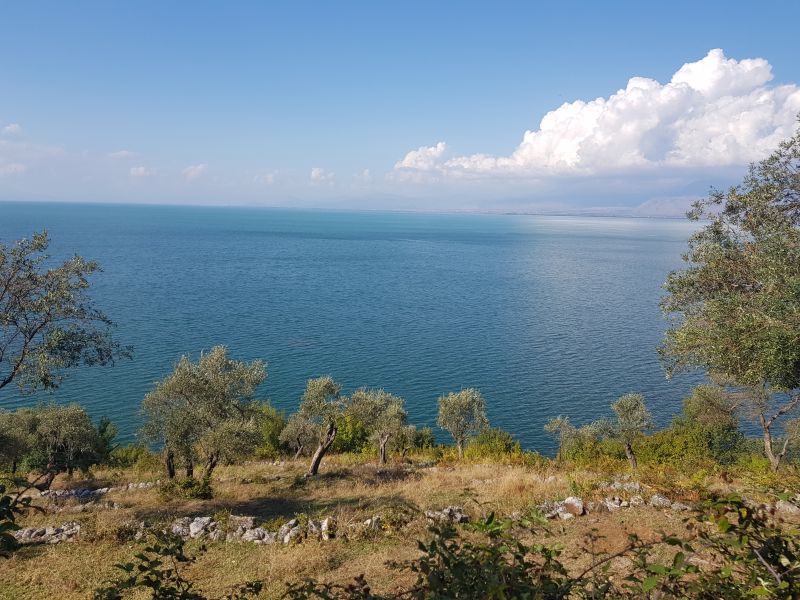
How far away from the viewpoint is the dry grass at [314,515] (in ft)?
51.2

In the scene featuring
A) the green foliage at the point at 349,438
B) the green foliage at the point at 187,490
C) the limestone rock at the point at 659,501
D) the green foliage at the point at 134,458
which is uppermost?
the limestone rock at the point at 659,501

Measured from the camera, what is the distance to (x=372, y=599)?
5.12m

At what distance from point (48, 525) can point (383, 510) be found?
46.4ft

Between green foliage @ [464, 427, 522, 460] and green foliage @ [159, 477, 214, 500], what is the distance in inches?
948

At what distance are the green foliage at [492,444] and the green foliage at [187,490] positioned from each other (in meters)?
24.1

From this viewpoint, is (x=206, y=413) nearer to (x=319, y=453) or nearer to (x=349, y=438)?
(x=319, y=453)

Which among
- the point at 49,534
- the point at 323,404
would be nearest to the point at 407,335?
the point at 323,404

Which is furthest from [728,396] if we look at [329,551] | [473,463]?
[329,551]

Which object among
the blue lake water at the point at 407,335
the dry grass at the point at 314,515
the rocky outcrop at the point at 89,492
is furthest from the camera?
the blue lake water at the point at 407,335

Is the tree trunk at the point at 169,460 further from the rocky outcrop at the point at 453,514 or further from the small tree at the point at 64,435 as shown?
the rocky outcrop at the point at 453,514

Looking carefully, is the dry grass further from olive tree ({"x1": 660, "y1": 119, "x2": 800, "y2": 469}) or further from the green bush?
the green bush

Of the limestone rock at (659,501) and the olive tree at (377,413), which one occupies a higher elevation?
the limestone rock at (659,501)

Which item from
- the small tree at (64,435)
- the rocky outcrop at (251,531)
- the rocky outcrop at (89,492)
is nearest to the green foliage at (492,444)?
the rocky outcrop at (89,492)

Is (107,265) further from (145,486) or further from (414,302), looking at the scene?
(145,486)
